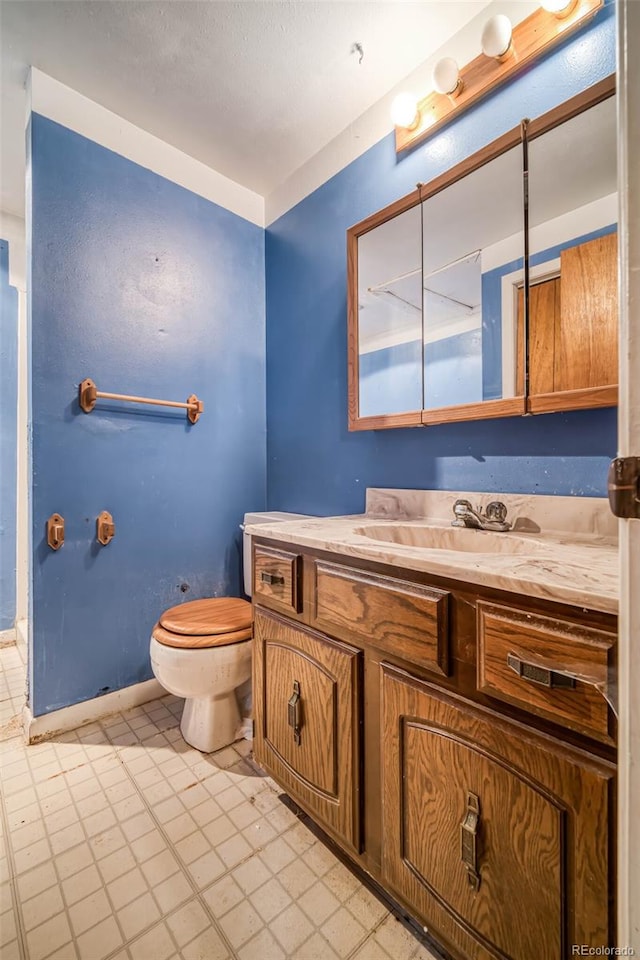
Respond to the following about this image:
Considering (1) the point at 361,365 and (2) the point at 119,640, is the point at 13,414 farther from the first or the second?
(1) the point at 361,365

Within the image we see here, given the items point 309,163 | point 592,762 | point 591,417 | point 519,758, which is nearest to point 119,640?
point 519,758

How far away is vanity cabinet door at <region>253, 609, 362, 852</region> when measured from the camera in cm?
93

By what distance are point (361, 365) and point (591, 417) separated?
2.65 ft

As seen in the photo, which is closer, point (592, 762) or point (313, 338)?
point (592, 762)

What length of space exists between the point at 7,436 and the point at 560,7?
2816 millimetres

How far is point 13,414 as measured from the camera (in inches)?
89.6

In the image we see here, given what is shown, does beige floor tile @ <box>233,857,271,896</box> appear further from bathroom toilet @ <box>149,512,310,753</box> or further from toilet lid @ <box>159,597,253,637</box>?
toilet lid @ <box>159,597,253,637</box>

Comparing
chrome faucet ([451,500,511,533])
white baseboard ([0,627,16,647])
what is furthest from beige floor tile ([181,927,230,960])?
white baseboard ([0,627,16,647])

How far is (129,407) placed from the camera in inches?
66.8

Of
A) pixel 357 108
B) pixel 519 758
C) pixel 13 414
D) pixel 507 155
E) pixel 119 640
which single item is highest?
pixel 357 108

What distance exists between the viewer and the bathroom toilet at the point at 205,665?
1342 mm

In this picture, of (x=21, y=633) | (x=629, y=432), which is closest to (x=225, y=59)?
(x=629, y=432)

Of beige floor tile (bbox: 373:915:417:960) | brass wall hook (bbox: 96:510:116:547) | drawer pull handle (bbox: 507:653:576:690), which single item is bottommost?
beige floor tile (bbox: 373:915:417:960)

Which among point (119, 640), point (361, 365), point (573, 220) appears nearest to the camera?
point (573, 220)
